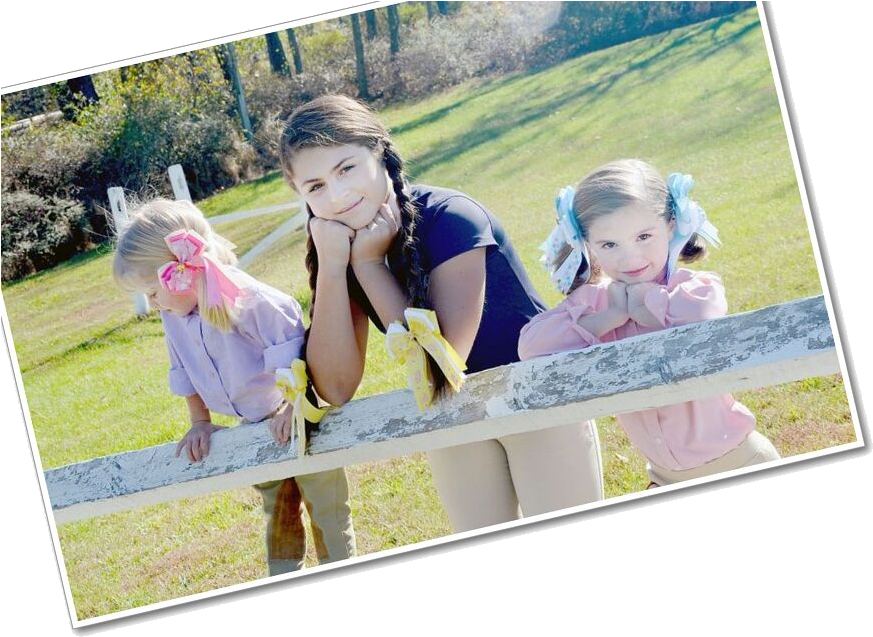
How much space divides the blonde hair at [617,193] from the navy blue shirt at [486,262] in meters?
0.20

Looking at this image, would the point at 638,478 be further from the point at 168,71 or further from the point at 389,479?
the point at 168,71

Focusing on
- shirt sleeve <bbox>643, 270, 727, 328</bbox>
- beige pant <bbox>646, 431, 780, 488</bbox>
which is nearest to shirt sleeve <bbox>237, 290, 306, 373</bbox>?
shirt sleeve <bbox>643, 270, 727, 328</bbox>

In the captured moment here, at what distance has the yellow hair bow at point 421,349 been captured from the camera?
2.12 metres

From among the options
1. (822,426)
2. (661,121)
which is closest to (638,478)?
(822,426)

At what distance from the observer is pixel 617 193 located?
2.26m

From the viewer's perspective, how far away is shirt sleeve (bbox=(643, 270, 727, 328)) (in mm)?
2203

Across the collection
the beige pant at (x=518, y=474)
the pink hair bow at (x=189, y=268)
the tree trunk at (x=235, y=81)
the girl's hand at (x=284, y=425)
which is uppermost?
the tree trunk at (x=235, y=81)

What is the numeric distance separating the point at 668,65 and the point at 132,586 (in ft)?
10.1

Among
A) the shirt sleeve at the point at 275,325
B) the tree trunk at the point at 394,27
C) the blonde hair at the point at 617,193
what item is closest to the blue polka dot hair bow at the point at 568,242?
the blonde hair at the point at 617,193

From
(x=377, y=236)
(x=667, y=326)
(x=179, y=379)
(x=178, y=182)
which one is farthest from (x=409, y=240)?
(x=178, y=182)

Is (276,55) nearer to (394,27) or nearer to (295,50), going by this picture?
(295,50)

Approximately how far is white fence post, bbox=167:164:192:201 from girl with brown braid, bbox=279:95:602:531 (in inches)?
24.1

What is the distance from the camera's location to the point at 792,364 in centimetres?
209

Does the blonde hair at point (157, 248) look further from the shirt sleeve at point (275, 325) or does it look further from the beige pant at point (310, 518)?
the beige pant at point (310, 518)
